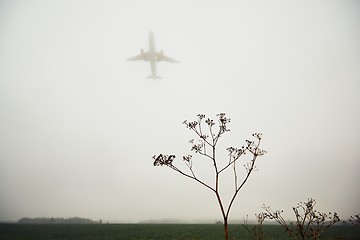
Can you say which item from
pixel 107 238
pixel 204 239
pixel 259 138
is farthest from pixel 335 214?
pixel 107 238

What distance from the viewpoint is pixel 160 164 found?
4.28 meters

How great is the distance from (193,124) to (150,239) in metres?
32.3

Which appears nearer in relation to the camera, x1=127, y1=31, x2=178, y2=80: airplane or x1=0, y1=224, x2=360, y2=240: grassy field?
x1=0, y1=224, x2=360, y2=240: grassy field

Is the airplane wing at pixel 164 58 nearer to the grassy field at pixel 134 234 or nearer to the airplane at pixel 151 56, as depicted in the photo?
the airplane at pixel 151 56

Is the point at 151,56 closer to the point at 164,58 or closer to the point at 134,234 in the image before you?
the point at 164,58

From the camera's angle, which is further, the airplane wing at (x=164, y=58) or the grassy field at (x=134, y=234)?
the airplane wing at (x=164, y=58)

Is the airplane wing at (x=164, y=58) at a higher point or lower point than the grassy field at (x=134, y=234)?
higher

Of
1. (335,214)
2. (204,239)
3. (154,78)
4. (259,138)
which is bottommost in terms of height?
(204,239)

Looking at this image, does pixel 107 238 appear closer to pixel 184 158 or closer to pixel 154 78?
pixel 154 78

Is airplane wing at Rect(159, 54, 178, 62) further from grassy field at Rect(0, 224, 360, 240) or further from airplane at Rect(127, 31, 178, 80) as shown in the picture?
grassy field at Rect(0, 224, 360, 240)

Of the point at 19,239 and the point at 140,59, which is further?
the point at 140,59

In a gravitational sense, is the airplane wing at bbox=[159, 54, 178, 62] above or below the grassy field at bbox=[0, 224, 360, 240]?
above

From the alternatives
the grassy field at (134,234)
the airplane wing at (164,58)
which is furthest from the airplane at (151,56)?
the grassy field at (134,234)

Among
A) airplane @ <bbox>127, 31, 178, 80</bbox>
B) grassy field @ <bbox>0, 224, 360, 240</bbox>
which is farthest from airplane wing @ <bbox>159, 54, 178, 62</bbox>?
grassy field @ <bbox>0, 224, 360, 240</bbox>
